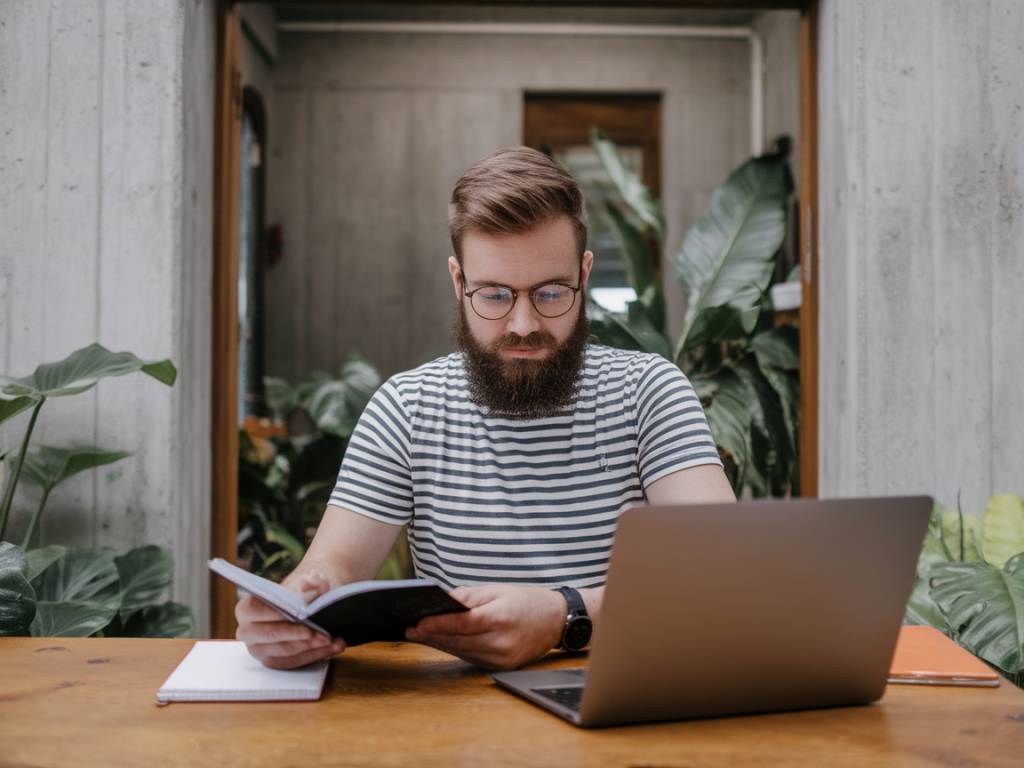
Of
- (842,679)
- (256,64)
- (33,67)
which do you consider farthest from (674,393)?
(256,64)

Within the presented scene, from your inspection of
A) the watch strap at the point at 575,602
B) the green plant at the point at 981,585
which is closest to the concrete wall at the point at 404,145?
the green plant at the point at 981,585

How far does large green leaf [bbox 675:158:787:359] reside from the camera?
135 inches

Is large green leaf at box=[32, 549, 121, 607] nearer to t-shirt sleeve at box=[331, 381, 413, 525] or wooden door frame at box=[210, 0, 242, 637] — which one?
wooden door frame at box=[210, 0, 242, 637]

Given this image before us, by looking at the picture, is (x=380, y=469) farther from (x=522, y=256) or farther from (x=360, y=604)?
(x=360, y=604)

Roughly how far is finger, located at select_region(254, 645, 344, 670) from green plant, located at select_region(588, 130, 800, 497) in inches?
76.8

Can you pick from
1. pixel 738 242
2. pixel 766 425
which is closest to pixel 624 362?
pixel 766 425

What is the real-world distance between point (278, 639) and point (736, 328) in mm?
2361

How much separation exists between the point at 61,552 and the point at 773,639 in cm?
170

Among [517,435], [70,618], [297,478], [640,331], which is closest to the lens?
[517,435]

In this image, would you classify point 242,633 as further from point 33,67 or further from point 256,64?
point 256,64

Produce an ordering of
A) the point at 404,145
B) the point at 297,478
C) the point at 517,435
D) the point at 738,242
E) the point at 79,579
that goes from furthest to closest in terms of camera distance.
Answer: the point at 404,145 → the point at 297,478 → the point at 738,242 → the point at 79,579 → the point at 517,435

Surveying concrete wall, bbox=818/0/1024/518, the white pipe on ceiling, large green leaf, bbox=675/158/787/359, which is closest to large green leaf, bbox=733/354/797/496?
large green leaf, bbox=675/158/787/359

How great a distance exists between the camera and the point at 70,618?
77.7 inches

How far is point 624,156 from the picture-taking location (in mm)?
6785
